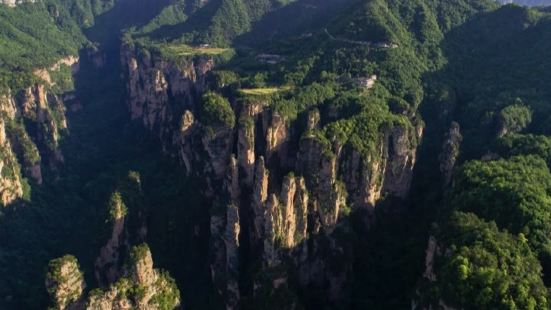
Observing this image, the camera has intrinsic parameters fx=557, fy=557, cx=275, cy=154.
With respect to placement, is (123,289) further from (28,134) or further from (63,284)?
(28,134)

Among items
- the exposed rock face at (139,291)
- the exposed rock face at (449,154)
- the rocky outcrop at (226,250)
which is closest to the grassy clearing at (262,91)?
the rocky outcrop at (226,250)

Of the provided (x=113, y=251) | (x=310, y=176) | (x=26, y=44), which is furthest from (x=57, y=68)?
(x=310, y=176)

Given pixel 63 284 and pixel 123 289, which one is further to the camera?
pixel 63 284

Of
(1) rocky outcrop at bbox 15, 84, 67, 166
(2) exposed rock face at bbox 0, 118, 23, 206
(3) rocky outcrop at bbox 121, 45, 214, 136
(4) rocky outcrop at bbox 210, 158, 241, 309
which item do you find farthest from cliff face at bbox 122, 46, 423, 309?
(1) rocky outcrop at bbox 15, 84, 67, 166

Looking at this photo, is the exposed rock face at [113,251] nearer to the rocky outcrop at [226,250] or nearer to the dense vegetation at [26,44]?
the rocky outcrop at [226,250]

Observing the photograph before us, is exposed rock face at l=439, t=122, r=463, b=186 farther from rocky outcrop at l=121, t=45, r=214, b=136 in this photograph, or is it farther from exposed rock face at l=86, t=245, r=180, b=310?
rocky outcrop at l=121, t=45, r=214, b=136

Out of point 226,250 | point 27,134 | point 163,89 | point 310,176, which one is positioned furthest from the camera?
point 163,89

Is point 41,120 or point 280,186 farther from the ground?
point 280,186

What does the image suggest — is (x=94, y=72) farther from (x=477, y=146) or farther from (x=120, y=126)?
(x=477, y=146)
